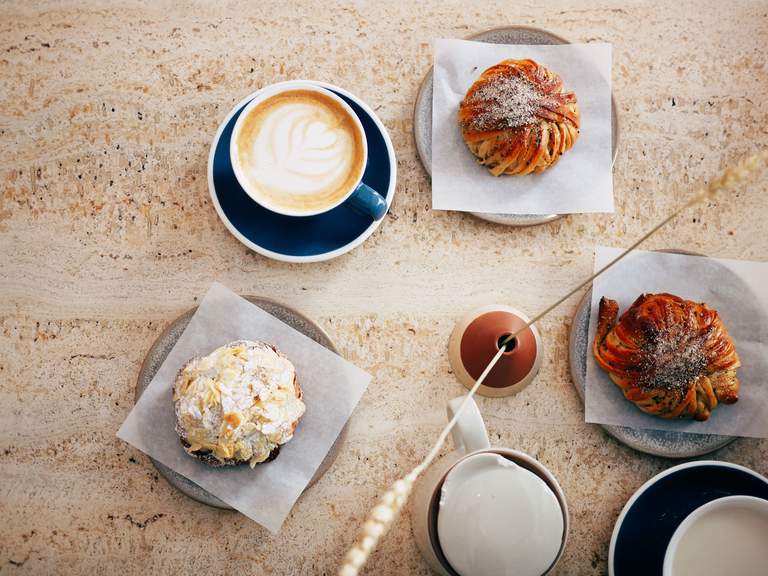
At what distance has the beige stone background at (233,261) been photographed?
1.17 m

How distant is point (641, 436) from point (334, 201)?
704 millimetres

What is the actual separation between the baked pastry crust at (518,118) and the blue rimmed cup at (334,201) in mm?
214

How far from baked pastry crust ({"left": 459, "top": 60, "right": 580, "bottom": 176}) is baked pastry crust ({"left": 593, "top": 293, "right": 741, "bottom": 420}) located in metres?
0.31

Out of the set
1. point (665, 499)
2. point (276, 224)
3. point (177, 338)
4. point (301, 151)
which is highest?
point (301, 151)

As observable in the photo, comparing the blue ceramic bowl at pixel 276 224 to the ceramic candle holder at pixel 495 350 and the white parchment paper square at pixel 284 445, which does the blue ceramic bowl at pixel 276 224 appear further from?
the ceramic candle holder at pixel 495 350

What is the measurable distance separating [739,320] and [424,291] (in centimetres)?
59

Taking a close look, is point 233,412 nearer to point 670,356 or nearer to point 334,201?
point 334,201

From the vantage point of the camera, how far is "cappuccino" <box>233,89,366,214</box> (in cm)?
112

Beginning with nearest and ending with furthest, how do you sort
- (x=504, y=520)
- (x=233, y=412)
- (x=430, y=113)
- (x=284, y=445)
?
(x=504, y=520), (x=233, y=412), (x=284, y=445), (x=430, y=113)

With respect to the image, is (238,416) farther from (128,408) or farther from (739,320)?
(739,320)

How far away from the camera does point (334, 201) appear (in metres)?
1.12

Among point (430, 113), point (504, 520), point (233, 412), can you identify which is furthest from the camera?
point (430, 113)

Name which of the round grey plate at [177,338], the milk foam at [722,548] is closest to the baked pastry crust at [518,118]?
the round grey plate at [177,338]

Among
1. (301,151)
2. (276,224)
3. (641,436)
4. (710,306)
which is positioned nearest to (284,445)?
(276,224)
